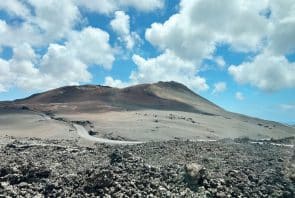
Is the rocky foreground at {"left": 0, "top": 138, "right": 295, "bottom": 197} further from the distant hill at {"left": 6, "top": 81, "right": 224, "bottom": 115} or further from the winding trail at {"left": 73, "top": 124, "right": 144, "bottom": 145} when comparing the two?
the distant hill at {"left": 6, "top": 81, "right": 224, "bottom": 115}

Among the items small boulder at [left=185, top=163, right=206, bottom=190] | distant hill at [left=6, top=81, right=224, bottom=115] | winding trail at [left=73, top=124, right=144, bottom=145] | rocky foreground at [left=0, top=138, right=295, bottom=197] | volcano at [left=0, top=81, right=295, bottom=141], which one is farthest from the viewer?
distant hill at [left=6, top=81, right=224, bottom=115]

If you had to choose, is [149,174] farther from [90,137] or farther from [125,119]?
[125,119]

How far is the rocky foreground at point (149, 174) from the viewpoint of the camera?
3394cm

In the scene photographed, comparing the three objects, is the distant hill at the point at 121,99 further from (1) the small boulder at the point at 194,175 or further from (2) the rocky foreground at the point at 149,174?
(1) the small boulder at the point at 194,175

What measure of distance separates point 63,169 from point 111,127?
121 ft

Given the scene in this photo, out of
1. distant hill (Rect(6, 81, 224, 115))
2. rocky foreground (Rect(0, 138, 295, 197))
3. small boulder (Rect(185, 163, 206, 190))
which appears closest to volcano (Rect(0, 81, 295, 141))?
distant hill (Rect(6, 81, 224, 115))

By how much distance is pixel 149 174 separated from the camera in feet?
119

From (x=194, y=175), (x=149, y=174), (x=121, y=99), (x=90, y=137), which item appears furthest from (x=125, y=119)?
(x=194, y=175)

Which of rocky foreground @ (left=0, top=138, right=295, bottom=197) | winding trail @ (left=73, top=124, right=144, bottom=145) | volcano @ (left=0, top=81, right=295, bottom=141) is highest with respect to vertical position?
volcano @ (left=0, top=81, right=295, bottom=141)

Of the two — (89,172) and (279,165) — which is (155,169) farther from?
(279,165)

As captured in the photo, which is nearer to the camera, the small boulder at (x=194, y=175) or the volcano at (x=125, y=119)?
the small boulder at (x=194, y=175)

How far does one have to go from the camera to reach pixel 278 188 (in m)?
35.3

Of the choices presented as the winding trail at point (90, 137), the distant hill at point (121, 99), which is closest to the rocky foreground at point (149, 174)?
the winding trail at point (90, 137)

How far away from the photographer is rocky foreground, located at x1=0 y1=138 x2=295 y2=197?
1336 inches
